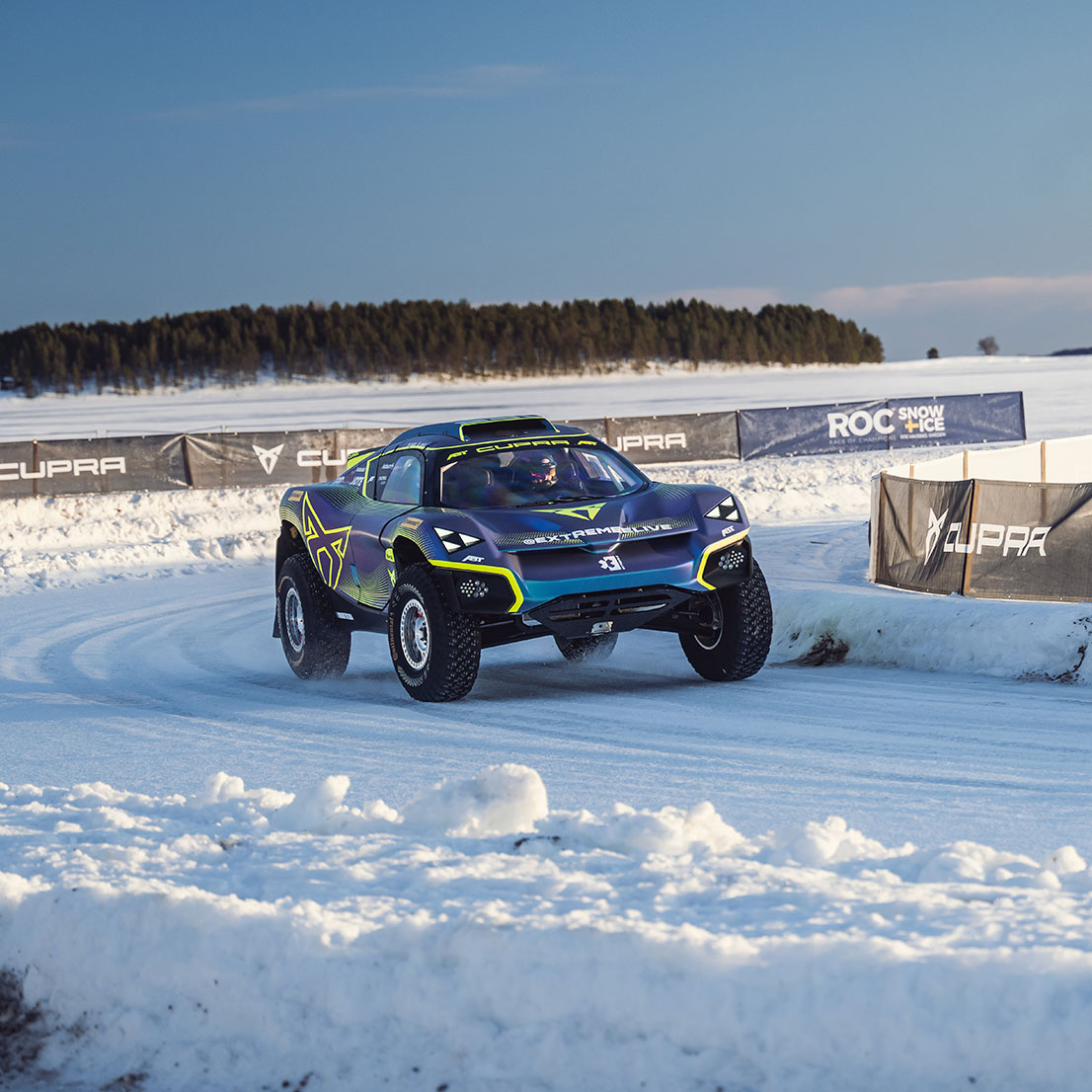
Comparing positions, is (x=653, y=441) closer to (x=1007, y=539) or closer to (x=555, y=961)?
(x=1007, y=539)

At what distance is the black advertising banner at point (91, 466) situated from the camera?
92.0 ft

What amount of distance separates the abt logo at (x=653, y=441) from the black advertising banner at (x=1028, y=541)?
1871 centimetres

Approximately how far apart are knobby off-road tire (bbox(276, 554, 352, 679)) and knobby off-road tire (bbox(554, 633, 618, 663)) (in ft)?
5.22

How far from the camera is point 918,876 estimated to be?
4605 mm

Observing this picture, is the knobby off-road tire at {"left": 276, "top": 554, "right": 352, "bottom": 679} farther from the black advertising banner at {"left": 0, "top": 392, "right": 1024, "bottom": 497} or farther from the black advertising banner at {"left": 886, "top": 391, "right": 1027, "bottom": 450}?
the black advertising banner at {"left": 886, "top": 391, "right": 1027, "bottom": 450}

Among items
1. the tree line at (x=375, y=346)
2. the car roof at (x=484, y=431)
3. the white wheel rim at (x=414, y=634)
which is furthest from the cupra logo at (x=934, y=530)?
the tree line at (x=375, y=346)

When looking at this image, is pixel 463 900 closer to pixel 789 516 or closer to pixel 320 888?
pixel 320 888

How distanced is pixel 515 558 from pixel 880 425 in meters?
28.4

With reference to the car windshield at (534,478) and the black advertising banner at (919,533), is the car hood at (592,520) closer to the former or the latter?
the car windshield at (534,478)

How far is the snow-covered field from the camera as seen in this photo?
3.75m

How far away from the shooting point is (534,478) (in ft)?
30.3

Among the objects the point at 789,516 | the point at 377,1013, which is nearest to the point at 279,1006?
the point at 377,1013

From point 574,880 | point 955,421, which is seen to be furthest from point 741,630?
point 955,421

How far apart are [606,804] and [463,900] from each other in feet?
5.37
